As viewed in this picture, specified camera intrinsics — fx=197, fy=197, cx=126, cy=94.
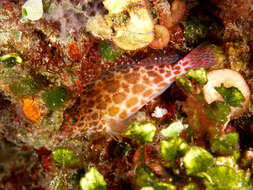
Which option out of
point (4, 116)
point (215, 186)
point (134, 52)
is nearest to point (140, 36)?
point (134, 52)

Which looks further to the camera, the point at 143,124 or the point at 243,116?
the point at 243,116

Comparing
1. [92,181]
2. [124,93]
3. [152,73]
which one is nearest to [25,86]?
[124,93]

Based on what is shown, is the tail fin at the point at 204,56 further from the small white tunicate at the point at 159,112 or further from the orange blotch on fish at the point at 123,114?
the orange blotch on fish at the point at 123,114

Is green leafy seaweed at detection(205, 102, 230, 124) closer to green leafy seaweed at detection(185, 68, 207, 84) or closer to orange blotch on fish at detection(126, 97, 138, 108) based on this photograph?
green leafy seaweed at detection(185, 68, 207, 84)

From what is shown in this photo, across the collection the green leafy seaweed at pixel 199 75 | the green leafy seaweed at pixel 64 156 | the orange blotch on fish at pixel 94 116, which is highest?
the green leafy seaweed at pixel 199 75

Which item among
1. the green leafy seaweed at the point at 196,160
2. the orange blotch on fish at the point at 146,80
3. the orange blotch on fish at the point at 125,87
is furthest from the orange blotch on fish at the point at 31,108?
the green leafy seaweed at the point at 196,160

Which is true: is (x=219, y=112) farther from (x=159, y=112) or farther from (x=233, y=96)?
(x=159, y=112)

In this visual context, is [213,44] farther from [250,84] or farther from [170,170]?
[170,170]
